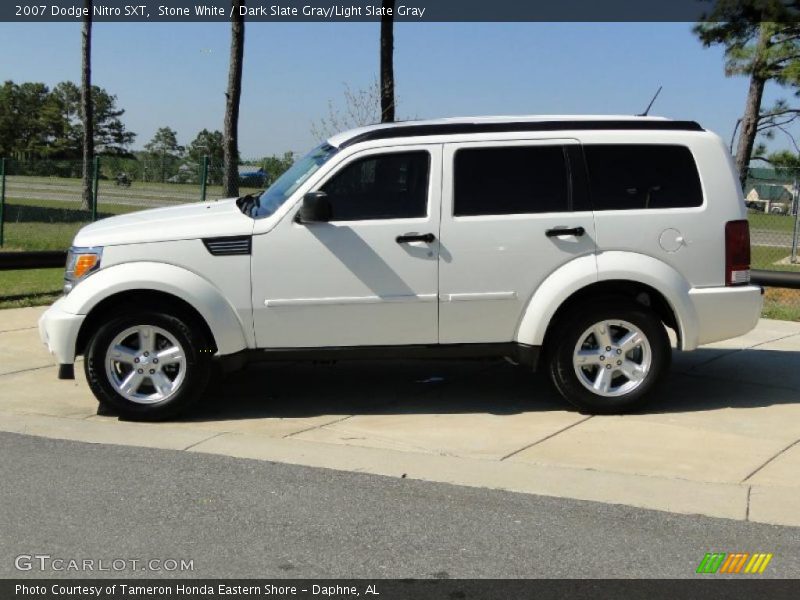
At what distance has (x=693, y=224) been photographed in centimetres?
688

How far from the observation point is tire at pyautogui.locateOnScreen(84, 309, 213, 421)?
263 inches

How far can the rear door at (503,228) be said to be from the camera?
6.80 meters

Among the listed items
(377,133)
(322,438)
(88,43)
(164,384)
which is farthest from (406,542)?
(88,43)

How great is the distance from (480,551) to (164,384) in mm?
3030

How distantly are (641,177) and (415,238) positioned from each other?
5.45 feet

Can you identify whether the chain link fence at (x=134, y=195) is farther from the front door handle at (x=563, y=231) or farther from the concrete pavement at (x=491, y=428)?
the front door handle at (x=563, y=231)

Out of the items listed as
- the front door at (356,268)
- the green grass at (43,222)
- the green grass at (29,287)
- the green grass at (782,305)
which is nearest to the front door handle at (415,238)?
the front door at (356,268)

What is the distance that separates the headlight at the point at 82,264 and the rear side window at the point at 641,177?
11.2ft

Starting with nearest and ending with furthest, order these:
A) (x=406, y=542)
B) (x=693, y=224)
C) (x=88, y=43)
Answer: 1. (x=406, y=542)
2. (x=693, y=224)
3. (x=88, y=43)

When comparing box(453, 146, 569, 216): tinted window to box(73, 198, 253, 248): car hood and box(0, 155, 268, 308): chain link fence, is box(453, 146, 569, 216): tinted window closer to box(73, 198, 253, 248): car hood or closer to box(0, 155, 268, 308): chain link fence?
box(73, 198, 253, 248): car hood
